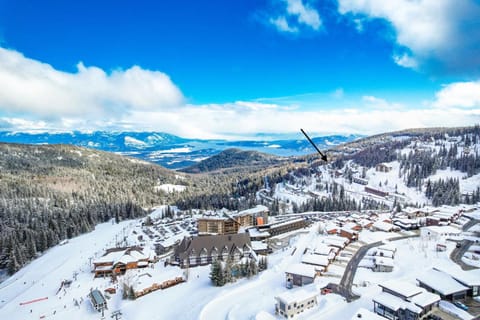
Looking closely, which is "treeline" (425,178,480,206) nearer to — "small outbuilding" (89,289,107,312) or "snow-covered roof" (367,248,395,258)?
"snow-covered roof" (367,248,395,258)

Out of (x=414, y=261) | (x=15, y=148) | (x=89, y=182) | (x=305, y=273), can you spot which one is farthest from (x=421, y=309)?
(x=15, y=148)

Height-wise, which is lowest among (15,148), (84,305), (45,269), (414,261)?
(45,269)

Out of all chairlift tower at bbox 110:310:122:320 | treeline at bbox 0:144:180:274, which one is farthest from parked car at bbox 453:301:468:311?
treeline at bbox 0:144:180:274

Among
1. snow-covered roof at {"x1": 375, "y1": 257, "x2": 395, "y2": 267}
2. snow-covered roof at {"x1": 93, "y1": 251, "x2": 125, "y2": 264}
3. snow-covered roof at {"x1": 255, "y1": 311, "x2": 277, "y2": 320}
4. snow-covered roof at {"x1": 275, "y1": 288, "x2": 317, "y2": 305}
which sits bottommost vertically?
snow-covered roof at {"x1": 93, "y1": 251, "x2": 125, "y2": 264}

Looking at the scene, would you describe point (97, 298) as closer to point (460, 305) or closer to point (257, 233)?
point (257, 233)

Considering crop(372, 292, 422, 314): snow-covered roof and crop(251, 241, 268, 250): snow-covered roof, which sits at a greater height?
crop(372, 292, 422, 314): snow-covered roof

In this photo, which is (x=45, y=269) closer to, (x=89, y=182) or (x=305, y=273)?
(x=305, y=273)
